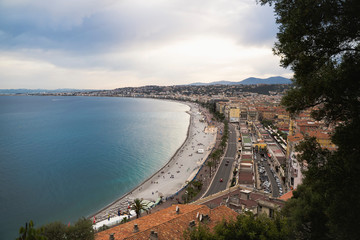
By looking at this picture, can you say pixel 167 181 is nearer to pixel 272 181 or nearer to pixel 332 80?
pixel 272 181

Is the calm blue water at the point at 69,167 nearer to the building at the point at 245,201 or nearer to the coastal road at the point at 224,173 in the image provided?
the coastal road at the point at 224,173

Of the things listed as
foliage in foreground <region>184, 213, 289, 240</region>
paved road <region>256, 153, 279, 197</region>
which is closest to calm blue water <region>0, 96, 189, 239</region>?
paved road <region>256, 153, 279, 197</region>

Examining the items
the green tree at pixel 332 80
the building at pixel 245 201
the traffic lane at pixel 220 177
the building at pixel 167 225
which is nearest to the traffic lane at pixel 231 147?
the traffic lane at pixel 220 177

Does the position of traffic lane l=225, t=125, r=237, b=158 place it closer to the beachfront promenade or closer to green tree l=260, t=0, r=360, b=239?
the beachfront promenade

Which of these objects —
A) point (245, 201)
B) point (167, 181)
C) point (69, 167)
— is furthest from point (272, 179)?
point (69, 167)

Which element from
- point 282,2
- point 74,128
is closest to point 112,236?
point 282,2

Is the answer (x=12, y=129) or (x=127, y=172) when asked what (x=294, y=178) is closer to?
(x=127, y=172)
